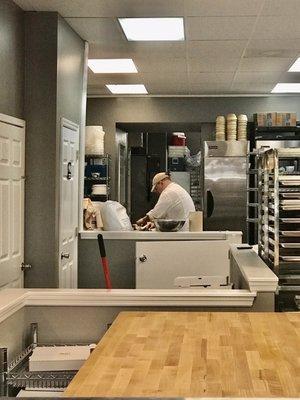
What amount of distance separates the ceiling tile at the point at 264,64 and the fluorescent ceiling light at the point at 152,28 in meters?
1.37

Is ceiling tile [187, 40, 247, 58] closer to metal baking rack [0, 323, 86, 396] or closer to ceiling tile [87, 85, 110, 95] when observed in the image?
ceiling tile [87, 85, 110, 95]

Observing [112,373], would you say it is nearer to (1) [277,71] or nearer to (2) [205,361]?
(2) [205,361]

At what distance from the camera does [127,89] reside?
31.1ft

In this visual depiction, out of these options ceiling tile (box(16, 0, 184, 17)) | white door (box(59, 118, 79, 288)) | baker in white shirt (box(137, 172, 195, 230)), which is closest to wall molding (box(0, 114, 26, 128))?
white door (box(59, 118, 79, 288))

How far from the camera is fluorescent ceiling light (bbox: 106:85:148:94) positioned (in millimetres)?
9188

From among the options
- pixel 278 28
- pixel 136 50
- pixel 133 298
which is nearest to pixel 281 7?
pixel 278 28

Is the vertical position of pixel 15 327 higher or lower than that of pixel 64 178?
lower

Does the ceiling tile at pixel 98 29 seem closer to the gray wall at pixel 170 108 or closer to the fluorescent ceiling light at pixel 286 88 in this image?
the fluorescent ceiling light at pixel 286 88

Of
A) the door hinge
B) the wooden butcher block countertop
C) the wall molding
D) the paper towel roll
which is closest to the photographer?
the wooden butcher block countertop

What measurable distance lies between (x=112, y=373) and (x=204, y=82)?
23.3 feet

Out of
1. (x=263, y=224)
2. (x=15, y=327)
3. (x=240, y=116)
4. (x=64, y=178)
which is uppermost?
(x=240, y=116)

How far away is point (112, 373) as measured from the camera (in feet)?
6.82

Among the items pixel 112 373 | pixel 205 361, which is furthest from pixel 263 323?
pixel 112 373

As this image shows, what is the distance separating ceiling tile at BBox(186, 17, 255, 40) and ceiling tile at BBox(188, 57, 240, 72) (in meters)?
1.02
